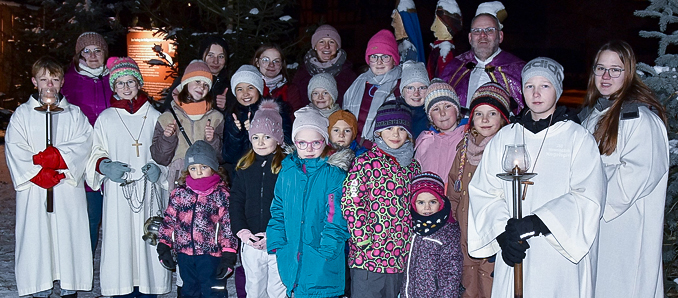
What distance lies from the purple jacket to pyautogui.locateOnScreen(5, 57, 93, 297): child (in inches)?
134

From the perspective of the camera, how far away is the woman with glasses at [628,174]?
428 cm

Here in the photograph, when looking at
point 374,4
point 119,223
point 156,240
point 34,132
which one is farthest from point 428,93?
point 374,4

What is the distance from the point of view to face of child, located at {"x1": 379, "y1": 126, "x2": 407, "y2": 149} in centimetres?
492

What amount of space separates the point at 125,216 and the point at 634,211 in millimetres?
4112

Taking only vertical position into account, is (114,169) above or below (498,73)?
below

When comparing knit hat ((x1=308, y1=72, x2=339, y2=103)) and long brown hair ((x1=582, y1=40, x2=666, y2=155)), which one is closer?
long brown hair ((x1=582, y1=40, x2=666, y2=155))

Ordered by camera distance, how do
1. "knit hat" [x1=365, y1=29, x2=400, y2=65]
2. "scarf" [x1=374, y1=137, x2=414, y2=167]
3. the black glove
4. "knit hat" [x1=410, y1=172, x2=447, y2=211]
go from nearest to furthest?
the black glove → "knit hat" [x1=410, y1=172, x2=447, y2=211] → "scarf" [x1=374, y1=137, x2=414, y2=167] → "knit hat" [x1=365, y1=29, x2=400, y2=65]

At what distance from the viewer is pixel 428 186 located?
4.66m

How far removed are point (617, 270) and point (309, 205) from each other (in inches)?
86.7

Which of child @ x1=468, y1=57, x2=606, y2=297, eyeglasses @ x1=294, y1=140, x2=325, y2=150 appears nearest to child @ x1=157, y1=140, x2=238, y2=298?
eyeglasses @ x1=294, y1=140, x2=325, y2=150

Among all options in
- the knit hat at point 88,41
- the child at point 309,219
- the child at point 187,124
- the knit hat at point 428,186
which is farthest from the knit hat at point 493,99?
the knit hat at point 88,41

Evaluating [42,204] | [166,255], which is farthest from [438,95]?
[42,204]

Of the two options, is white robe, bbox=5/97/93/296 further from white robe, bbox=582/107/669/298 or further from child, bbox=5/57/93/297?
white robe, bbox=582/107/669/298

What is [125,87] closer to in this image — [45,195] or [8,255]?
[45,195]
